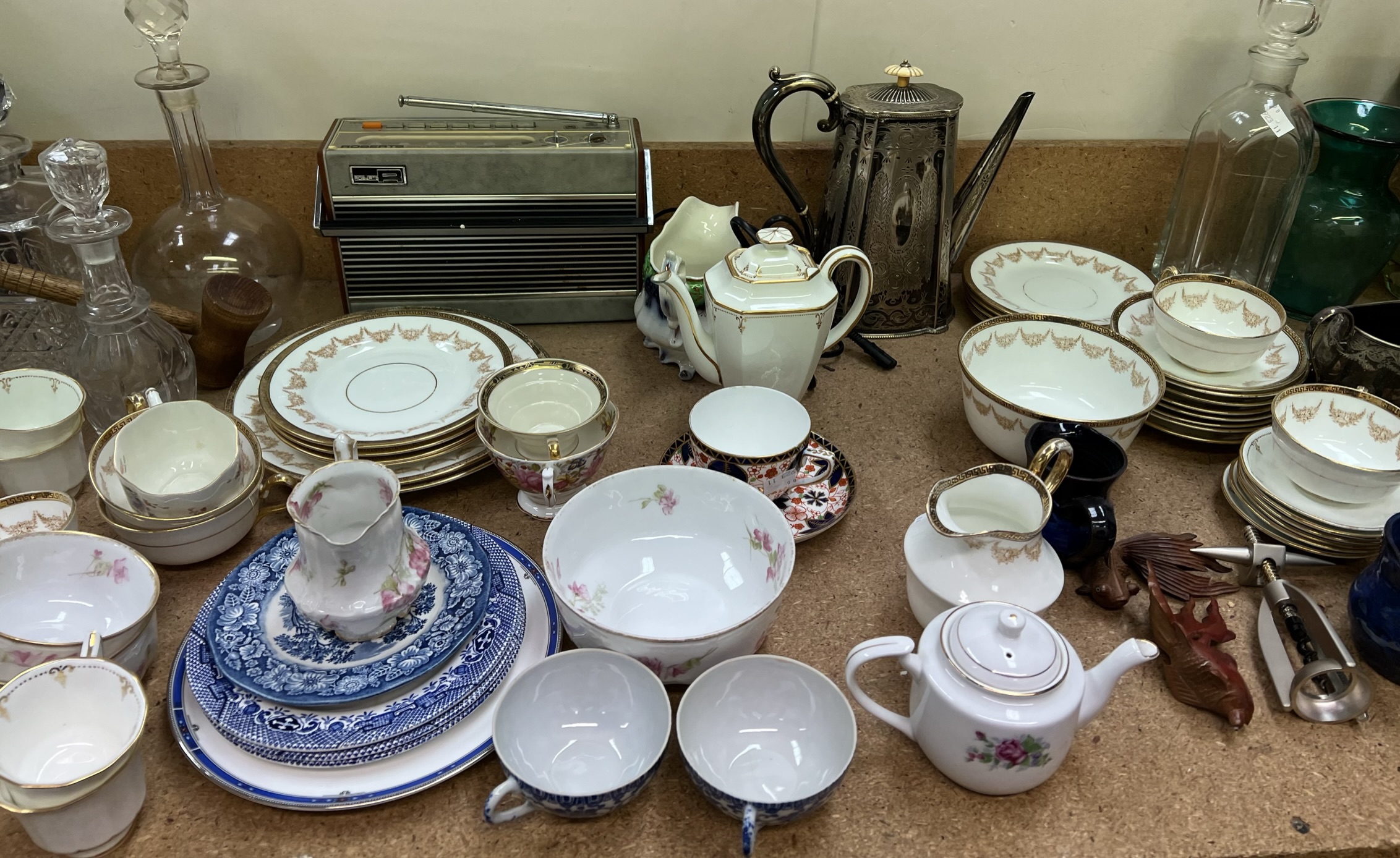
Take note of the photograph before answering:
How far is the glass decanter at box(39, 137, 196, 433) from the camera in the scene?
81 cm

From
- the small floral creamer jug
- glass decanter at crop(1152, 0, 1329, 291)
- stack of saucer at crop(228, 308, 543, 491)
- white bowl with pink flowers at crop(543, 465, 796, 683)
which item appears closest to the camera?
the small floral creamer jug

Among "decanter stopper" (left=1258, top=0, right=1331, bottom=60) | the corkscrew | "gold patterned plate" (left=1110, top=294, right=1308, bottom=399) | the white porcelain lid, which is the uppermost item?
"decanter stopper" (left=1258, top=0, right=1331, bottom=60)

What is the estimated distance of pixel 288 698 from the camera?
2.06 feet

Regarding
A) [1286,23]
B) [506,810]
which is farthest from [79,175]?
[1286,23]

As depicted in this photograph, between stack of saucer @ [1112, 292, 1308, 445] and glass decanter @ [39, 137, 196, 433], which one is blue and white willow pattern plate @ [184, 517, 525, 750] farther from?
stack of saucer @ [1112, 292, 1308, 445]

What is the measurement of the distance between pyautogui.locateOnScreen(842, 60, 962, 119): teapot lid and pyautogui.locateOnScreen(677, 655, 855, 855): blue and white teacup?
0.64 m

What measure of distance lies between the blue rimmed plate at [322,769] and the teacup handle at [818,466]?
0.37 meters

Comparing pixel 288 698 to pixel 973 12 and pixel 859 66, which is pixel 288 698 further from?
pixel 973 12

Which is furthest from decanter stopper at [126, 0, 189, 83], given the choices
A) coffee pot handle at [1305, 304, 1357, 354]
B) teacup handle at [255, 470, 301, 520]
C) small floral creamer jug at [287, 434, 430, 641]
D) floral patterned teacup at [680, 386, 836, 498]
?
coffee pot handle at [1305, 304, 1357, 354]

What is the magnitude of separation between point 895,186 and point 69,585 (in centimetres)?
90

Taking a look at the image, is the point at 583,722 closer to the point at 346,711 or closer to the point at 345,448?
the point at 346,711

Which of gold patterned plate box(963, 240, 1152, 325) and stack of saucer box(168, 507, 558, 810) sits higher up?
gold patterned plate box(963, 240, 1152, 325)

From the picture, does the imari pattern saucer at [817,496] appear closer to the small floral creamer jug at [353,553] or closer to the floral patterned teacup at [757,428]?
the floral patterned teacup at [757,428]

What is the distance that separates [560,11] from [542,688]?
0.81m
